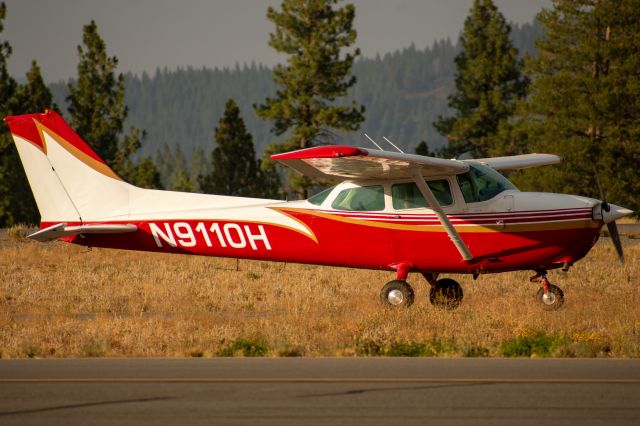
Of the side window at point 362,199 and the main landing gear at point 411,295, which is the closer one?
the main landing gear at point 411,295

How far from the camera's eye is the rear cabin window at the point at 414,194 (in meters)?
14.3

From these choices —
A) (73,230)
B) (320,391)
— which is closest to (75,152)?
(73,230)

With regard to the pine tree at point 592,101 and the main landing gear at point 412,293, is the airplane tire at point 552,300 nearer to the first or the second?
the main landing gear at point 412,293

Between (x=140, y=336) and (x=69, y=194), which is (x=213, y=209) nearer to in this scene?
(x=69, y=194)

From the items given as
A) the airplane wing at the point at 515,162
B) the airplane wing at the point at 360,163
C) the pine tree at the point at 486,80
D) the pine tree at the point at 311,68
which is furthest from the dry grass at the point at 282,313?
the pine tree at the point at 486,80

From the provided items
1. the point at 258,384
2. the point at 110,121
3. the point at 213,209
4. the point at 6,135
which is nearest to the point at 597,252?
the point at 213,209

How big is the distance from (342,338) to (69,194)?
6.31 metres

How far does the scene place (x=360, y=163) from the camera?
13.3 metres

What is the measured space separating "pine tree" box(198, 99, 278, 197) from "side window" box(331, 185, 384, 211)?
4391 cm

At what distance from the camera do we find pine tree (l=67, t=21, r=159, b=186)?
4872 centimetres

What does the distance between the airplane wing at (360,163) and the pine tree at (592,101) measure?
79.8ft

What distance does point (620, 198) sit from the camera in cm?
3731

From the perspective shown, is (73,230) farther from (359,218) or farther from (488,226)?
(488,226)

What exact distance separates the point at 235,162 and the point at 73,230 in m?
44.1
